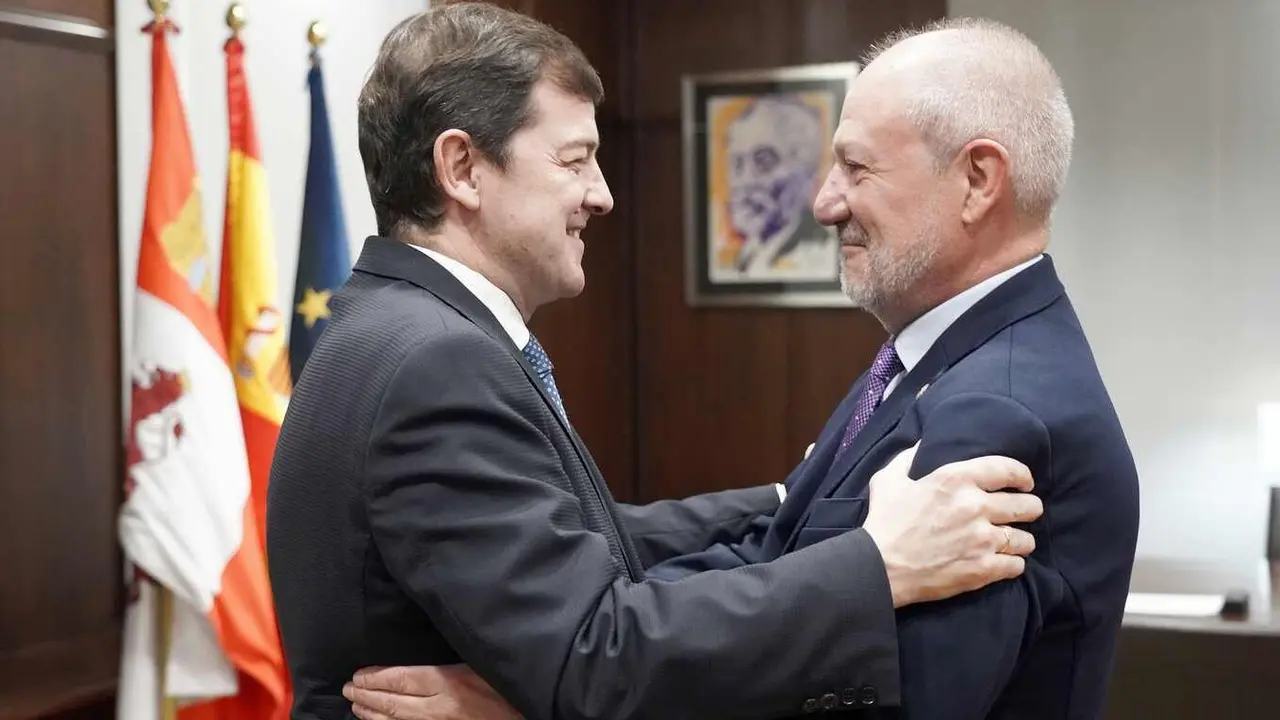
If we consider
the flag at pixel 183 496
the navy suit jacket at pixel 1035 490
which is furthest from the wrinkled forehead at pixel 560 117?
the flag at pixel 183 496

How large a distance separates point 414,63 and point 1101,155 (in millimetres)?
3650

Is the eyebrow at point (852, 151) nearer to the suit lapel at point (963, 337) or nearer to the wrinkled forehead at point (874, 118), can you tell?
the wrinkled forehead at point (874, 118)

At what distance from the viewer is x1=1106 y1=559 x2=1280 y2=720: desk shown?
10.6 feet

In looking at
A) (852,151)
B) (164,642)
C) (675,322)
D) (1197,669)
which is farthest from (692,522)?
(675,322)

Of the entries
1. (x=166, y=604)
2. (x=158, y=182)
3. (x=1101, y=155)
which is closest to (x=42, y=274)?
(x=158, y=182)

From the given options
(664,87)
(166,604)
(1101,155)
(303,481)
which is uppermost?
(664,87)

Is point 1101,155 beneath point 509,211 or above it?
above

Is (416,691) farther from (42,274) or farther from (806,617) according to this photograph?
(42,274)

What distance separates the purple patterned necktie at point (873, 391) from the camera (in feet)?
5.95

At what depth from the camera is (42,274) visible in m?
2.79

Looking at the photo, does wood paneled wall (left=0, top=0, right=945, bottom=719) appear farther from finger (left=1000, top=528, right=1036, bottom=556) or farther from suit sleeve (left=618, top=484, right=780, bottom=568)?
finger (left=1000, top=528, right=1036, bottom=556)

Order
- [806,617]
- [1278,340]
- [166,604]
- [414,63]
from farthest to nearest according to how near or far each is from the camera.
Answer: [1278,340] → [166,604] → [414,63] → [806,617]

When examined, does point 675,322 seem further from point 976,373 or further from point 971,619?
point 971,619

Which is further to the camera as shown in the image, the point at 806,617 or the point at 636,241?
the point at 636,241
